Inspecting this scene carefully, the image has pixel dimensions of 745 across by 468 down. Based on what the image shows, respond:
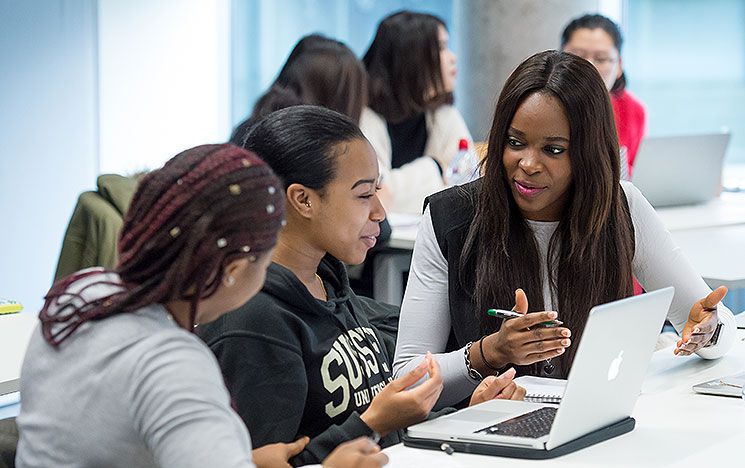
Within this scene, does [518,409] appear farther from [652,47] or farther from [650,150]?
[652,47]

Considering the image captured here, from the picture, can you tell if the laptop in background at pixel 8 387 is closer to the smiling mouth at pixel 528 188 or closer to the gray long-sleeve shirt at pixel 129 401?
the gray long-sleeve shirt at pixel 129 401

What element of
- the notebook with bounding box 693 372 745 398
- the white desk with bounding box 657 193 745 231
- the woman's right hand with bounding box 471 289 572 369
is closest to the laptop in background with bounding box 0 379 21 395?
the woman's right hand with bounding box 471 289 572 369

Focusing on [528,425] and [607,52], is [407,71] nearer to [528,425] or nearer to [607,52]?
[607,52]

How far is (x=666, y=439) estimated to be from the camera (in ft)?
5.73

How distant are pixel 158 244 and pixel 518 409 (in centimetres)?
78

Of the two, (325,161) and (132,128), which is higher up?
(325,161)

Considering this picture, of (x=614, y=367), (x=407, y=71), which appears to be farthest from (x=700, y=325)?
(x=407, y=71)

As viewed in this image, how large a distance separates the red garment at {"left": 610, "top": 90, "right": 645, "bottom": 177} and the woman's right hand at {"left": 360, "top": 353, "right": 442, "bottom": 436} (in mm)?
3252

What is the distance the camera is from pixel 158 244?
1259mm

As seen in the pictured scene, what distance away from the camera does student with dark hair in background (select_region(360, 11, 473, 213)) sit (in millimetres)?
4910

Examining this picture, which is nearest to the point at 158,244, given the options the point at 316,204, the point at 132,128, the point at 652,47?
the point at 316,204

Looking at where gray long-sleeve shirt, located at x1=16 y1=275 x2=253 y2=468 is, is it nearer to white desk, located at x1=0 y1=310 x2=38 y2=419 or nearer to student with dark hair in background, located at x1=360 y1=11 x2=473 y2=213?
white desk, located at x1=0 y1=310 x2=38 y2=419

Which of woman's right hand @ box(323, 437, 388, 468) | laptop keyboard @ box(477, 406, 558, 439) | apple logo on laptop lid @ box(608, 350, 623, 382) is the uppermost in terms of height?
woman's right hand @ box(323, 437, 388, 468)

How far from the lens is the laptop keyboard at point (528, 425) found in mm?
1676
